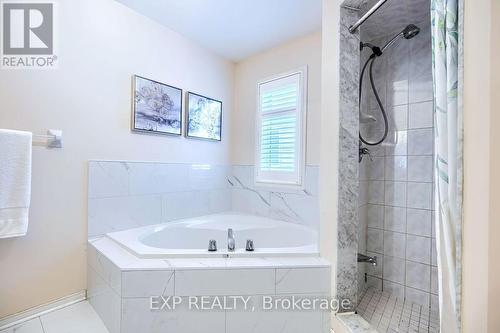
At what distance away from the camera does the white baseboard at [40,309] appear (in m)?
1.62

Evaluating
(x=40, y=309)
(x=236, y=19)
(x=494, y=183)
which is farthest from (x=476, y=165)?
(x=40, y=309)

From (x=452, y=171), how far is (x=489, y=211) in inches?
6.5

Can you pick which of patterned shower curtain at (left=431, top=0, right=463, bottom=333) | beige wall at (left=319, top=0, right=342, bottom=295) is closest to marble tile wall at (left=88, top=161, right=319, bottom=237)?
beige wall at (left=319, top=0, right=342, bottom=295)

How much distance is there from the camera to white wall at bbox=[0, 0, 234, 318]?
1690 millimetres

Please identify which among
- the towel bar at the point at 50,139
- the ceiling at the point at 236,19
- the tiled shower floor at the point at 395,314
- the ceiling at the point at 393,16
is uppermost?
the ceiling at the point at 236,19

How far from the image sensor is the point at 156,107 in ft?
7.90

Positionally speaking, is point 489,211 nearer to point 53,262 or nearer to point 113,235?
point 113,235

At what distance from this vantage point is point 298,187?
8.61 ft

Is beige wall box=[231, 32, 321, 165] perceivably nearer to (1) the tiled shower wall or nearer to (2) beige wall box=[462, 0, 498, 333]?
(1) the tiled shower wall

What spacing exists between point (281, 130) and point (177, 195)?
52.9 inches

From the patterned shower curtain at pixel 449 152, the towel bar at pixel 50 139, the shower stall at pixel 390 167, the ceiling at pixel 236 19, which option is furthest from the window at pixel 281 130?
the towel bar at pixel 50 139

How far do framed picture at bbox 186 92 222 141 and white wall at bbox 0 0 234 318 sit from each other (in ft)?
1.27

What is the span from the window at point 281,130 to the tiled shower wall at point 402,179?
648mm

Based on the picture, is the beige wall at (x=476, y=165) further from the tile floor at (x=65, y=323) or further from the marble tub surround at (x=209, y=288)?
Result: the tile floor at (x=65, y=323)
